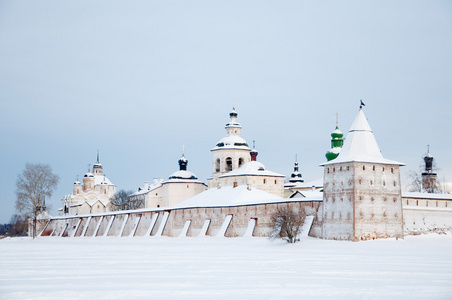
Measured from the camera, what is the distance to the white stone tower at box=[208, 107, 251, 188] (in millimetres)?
50781

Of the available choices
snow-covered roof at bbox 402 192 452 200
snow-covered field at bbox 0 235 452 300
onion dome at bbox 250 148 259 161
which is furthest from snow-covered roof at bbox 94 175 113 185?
snow-covered field at bbox 0 235 452 300

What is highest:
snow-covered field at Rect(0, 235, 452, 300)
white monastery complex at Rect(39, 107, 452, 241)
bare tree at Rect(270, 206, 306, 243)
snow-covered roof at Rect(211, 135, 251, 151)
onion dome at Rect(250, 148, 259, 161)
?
snow-covered roof at Rect(211, 135, 251, 151)

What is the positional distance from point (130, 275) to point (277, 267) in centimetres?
443

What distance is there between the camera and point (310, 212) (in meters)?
32.7

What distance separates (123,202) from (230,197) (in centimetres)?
3264

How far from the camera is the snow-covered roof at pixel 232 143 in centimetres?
5100

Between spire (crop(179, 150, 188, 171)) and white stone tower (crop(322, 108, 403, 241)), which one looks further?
spire (crop(179, 150, 188, 171))

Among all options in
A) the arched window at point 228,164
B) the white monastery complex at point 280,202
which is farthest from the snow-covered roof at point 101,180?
the arched window at point 228,164

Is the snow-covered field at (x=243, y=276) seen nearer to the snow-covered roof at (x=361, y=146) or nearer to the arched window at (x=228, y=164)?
the snow-covered roof at (x=361, y=146)

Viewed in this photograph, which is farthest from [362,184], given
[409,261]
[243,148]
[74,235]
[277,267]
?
[74,235]

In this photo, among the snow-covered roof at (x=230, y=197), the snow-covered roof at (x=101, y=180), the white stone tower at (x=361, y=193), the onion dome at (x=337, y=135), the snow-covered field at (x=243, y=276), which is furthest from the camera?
the snow-covered roof at (x=101, y=180)

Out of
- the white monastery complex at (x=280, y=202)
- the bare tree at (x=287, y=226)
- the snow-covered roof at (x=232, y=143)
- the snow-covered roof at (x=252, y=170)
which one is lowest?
the bare tree at (x=287, y=226)

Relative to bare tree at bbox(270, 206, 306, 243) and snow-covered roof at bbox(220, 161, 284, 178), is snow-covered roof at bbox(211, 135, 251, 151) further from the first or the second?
bare tree at bbox(270, 206, 306, 243)

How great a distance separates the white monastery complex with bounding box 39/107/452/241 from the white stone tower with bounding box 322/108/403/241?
5cm
